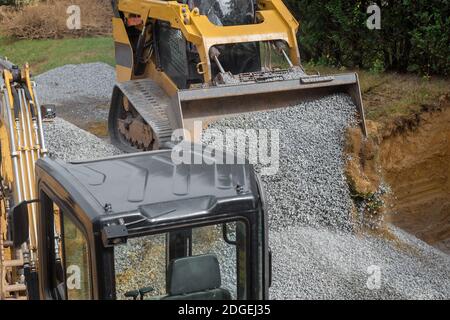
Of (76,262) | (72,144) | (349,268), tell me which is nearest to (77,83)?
(72,144)

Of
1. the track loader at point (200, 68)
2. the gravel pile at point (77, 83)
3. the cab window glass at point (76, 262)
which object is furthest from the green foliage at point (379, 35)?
the cab window glass at point (76, 262)

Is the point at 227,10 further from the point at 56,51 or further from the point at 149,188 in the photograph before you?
the point at 56,51

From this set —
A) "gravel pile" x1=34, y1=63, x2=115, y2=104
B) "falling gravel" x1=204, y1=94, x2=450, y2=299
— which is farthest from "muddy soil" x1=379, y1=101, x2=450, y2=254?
"gravel pile" x1=34, y1=63, x2=115, y2=104

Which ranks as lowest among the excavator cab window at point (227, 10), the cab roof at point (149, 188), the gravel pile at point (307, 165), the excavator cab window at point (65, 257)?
the gravel pile at point (307, 165)

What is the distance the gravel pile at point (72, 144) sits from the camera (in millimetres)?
8773

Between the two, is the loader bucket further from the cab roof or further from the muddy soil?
the cab roof

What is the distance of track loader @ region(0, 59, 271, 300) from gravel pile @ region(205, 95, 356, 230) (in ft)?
13.6

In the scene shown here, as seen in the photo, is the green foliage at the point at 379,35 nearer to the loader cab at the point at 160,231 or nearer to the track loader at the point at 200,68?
the track loader at the point at 200,68

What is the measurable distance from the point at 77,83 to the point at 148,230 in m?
13.1

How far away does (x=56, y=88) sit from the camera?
15.7 meters

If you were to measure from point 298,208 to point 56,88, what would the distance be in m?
8.76

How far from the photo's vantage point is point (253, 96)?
8523mm

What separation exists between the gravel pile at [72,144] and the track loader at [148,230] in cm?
478

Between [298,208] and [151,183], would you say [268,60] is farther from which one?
[151,183]
